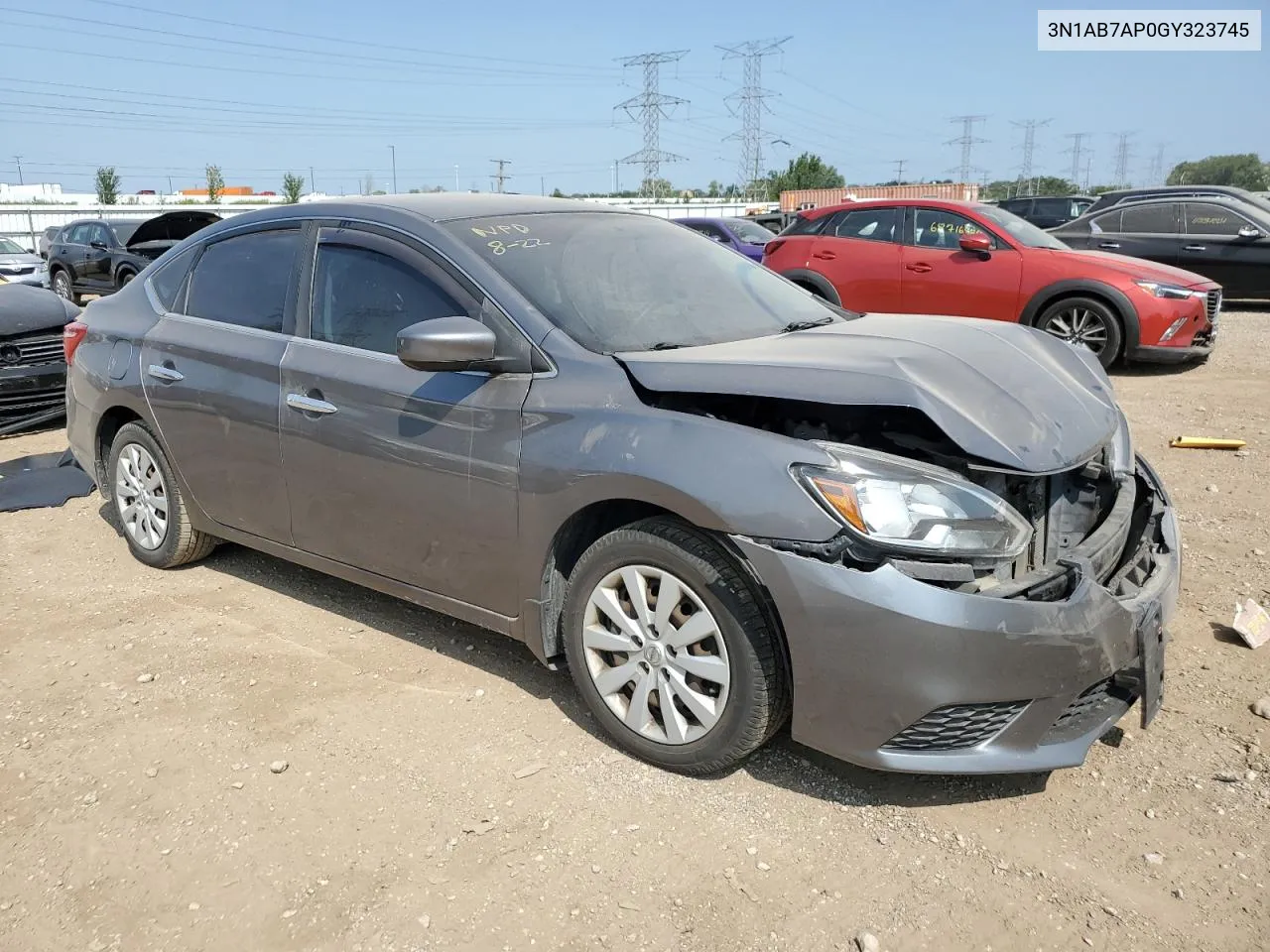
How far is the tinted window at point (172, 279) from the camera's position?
4.50 metres

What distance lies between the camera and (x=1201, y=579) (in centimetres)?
432

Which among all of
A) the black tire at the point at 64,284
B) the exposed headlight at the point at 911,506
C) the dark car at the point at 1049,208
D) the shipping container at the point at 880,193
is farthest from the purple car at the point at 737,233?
the shipping container at the point at 880,193

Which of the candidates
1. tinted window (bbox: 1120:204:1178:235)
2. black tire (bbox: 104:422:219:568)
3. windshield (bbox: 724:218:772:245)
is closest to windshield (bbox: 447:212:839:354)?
black tire (bbox: 104:422:219:568)

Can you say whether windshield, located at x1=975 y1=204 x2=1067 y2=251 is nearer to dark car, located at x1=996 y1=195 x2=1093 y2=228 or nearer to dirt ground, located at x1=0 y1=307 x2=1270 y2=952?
dirt ground, located at x1=0 y1=307 x2=1270 y2=952

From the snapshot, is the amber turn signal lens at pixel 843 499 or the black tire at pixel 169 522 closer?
the amber turn signal lens at pixel 843 499

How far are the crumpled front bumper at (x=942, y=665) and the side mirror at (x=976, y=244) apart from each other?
719 cm

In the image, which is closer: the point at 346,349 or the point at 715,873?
the point at 715,873

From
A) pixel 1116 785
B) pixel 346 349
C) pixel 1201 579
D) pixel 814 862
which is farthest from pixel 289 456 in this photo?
pixel 1201 579

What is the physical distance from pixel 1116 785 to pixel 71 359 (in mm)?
4874

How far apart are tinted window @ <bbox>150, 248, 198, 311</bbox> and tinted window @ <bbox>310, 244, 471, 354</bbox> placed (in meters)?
1.03

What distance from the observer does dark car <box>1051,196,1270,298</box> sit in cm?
1242

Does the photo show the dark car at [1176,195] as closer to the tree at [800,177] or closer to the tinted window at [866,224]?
the tinted window at [866,224]

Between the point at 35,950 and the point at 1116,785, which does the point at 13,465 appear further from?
the point at 1116,785

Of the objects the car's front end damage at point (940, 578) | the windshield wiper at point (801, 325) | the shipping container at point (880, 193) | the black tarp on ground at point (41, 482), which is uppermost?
the shipping container at point (880, 193)
